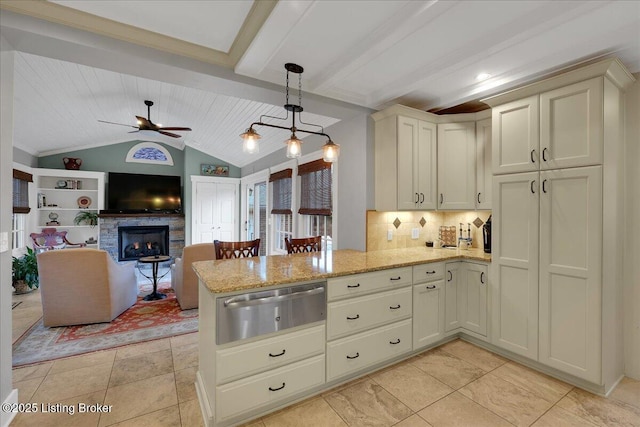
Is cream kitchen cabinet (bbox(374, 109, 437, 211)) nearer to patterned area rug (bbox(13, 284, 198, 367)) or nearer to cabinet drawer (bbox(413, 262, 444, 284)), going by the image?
cabinet drawer (bbox(413, 262, 444, 284))

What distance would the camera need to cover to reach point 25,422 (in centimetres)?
190

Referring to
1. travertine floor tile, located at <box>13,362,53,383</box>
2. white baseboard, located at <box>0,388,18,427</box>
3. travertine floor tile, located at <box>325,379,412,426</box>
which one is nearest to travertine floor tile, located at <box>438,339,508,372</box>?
travertine floor tile, located at <box>325,379,412,426</box>

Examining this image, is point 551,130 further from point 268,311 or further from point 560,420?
point 268,311

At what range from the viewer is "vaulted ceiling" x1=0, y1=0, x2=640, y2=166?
184 centimetres

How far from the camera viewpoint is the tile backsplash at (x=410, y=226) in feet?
11.1

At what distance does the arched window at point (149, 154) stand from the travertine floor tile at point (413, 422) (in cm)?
776

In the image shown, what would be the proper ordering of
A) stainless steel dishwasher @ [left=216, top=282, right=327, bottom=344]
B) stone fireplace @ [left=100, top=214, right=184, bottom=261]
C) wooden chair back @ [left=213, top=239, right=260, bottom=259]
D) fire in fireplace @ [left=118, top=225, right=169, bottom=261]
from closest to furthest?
stainless steel dishwasher @ [left=216, top=282, right=327, bottom=344], wooden chair back @ [left=213, top=239, right=260, bottom=259], stone fireplace @ [left=100, top=214, right=184, bottom=261], fire in fireplace @ [left=118, top=225, right=169, bottom=261]

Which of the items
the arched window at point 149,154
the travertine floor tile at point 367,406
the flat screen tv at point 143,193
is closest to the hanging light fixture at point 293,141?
the travertine floor tile at point 367,406

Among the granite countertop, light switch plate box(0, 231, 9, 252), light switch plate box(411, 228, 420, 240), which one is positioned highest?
light switch plate box(0, 231, 9, 252)

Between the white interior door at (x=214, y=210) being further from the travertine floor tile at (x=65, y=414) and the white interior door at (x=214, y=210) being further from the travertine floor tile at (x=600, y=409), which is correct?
the travertine floor tile at (x=600, y=409)

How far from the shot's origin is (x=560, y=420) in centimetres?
192

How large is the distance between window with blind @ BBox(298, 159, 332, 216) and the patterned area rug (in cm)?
221

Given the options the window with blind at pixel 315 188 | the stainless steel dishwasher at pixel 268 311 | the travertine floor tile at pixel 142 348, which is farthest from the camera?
the window with blind at pixel 315 188

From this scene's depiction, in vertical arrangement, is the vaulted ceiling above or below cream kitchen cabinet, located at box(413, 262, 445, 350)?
above
